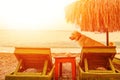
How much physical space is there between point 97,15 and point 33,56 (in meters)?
1.24

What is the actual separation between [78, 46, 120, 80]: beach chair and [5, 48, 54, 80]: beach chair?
50 cm

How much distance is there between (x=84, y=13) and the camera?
4023 millimetres

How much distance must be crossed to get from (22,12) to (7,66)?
6356 mm

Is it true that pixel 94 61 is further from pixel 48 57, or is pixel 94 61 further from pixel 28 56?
pixel 28 56

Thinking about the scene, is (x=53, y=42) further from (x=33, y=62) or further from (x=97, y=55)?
(x=97, y=55)

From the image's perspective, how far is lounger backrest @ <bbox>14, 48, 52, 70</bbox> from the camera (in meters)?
3.49

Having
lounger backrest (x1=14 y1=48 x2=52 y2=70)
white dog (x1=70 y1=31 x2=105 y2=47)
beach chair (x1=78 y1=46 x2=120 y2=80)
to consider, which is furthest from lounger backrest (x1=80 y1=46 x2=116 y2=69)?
white dog (x1=70 y1=31 x2=105 y2=47)

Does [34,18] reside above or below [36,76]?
above

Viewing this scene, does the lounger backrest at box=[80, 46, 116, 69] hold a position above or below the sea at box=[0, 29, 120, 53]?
above

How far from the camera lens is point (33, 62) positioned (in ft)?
12.4

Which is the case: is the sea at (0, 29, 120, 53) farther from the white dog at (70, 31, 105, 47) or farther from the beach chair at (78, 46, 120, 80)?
the beach chair at (78, 46, 120, 80)

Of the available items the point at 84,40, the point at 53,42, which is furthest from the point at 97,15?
the point at 53,42

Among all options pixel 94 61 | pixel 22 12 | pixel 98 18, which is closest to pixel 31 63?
pixel 94 61

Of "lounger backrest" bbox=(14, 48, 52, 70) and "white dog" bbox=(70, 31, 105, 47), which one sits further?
"white dog" bbox=(70, 31, 105, 47)
